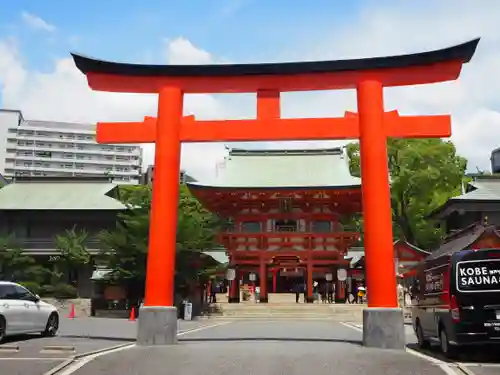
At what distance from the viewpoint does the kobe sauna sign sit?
43.6 feet

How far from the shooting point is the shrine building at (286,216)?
1253 inches

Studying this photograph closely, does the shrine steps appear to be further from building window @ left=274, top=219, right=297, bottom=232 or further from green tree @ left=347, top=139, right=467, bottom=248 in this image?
green tree @ left=347, top=139, right=467, bottom=248

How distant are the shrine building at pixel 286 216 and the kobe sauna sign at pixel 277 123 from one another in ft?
53.7

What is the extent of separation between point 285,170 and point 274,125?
20.6 metres

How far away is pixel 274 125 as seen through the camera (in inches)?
549

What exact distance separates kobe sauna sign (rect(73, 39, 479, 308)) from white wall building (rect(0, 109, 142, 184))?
90.0m

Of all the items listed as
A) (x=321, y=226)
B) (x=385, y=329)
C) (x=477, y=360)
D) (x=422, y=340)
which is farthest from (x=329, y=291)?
(x=477, y=360)

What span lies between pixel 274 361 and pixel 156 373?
246 centimetres

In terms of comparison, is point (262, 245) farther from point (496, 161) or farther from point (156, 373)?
point (496, 161)

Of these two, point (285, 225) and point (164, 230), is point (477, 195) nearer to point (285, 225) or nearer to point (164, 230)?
point (285, 225)

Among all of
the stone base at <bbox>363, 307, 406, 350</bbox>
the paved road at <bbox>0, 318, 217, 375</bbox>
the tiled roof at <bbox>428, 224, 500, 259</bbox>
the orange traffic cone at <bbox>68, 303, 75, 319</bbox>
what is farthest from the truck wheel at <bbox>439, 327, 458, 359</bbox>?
the orange traffic cone at <bbox>68, 303, 75, 319</bbox>

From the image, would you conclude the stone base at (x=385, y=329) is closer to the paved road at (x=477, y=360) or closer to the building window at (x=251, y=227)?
the paved road at (x=477, y=360)

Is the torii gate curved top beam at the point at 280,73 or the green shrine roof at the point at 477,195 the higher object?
the green shrine roof at the point at 477,195

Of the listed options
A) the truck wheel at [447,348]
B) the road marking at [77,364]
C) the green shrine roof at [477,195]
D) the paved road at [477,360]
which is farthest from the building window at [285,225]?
the road marking at [77,364]
